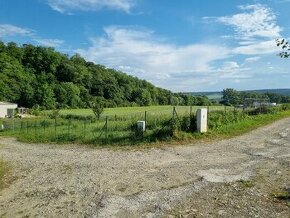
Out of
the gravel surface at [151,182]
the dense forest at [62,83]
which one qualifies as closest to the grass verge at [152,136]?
the gravel surface at [151,182]

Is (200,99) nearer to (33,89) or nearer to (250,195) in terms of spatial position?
(33,89)

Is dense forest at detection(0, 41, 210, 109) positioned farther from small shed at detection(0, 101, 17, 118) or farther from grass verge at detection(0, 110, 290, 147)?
grass verge at detection(0, 110, 290, 147)

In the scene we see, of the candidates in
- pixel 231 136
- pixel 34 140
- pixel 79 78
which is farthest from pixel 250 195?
pixel 79 78

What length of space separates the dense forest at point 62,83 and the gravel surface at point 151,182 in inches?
3110

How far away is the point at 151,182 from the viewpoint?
38.1 feet

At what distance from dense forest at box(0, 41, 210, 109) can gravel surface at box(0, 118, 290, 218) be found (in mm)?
78986

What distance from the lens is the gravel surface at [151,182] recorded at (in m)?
9.14

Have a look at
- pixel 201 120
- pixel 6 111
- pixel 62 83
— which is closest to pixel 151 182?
pixel 201 120

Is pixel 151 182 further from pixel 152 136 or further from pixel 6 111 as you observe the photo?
pixel 6 111

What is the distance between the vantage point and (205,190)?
10617mm

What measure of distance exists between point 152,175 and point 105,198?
9.11 ft

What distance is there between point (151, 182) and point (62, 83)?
97116 mm

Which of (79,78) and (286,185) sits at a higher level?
(79,78)

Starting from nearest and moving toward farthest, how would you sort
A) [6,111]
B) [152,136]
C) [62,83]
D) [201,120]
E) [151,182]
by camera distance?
[151,182], [152,136], [201,120], [6,111], [62,83]
